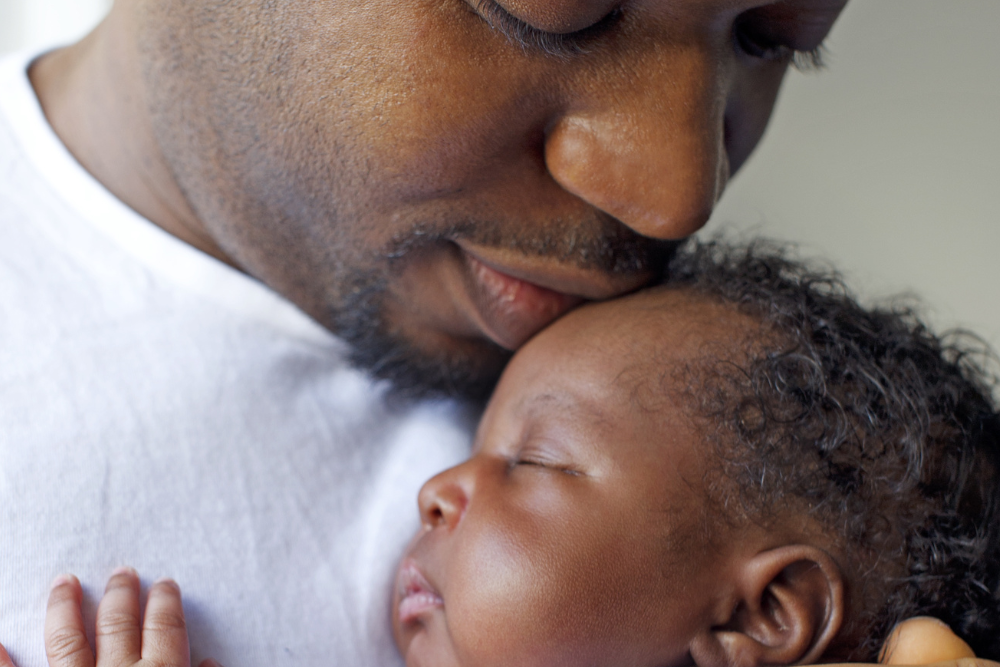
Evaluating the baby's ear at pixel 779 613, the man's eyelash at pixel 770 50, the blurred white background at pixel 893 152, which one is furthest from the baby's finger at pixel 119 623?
Result: the blurred white background at pixel 893 152

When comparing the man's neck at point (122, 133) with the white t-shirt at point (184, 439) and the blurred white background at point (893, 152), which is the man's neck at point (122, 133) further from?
the blurred white background at point (893, 152)

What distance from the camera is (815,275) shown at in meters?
1.06

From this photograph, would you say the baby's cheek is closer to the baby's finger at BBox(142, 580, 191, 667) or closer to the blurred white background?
the baby's finger at BBox(142, 580, 191, 667)

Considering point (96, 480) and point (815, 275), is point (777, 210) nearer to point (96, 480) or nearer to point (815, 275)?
point (815, 275)

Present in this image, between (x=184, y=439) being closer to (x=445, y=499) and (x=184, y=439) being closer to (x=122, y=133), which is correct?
(x=445, y=499)

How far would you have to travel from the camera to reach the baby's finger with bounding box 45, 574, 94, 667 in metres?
0.74

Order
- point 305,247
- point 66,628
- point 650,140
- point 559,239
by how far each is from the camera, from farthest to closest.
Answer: point 305,247 → point 559,239 → point 650,140 → point 66,628

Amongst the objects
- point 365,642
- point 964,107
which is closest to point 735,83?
point 365,642

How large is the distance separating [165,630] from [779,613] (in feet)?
2.06

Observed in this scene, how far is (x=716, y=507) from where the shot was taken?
85 centimetres

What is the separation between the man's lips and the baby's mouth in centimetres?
32

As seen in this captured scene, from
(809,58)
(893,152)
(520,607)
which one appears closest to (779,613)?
(520,607)

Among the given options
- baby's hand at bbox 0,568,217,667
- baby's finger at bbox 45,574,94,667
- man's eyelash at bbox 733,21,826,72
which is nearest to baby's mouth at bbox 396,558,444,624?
baby's hand at bbox 0,568,217,667

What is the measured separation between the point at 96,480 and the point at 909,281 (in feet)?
6.38
